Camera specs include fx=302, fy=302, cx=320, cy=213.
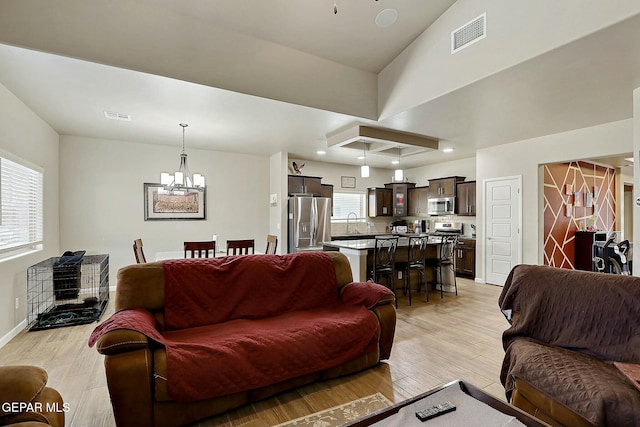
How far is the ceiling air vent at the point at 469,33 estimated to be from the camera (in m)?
3.06

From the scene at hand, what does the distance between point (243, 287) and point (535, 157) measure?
207 inches

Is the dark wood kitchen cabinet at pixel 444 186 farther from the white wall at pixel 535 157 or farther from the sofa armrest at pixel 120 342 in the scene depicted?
the sofa armrest at pixel 120 342

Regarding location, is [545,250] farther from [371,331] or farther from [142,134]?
[142,134]

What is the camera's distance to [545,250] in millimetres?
5316

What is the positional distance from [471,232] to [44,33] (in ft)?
24.3

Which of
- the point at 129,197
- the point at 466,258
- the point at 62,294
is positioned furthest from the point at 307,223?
the point at 62,294

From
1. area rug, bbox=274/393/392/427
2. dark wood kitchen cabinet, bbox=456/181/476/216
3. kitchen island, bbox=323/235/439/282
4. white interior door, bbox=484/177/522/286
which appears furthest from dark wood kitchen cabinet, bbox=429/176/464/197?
area rug, bbox=274/393/392/427

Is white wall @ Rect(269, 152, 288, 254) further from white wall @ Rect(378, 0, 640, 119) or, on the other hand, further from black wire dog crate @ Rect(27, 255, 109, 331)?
black wire dog crate @ Rect(27, 255, 109, 331)

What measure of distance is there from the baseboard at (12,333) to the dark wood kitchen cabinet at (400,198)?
732cm

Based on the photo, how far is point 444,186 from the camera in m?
7.09

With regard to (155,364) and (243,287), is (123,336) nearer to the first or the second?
(155,364)

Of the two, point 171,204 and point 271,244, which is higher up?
point 171,204

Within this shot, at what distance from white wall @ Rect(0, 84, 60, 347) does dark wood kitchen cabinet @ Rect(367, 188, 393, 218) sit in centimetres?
652

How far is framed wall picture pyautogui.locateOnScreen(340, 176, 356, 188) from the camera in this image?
7.86 m
